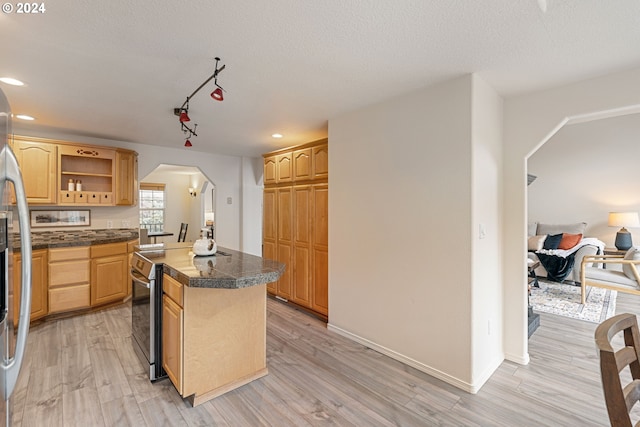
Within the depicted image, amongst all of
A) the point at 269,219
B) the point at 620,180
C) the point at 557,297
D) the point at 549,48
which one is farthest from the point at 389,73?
the point at 620,180

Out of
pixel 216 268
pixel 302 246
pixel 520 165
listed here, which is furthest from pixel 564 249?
pixel 216 268

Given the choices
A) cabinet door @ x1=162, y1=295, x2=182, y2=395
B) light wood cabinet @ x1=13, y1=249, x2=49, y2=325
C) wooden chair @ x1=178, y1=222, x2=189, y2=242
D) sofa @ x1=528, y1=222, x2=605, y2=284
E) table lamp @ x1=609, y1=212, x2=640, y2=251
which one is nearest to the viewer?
cabinet door @ x1=162, y1=295, x2=182, y2=395

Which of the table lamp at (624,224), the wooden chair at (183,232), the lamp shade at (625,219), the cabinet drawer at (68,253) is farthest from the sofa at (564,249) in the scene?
the wooden chair at (183,232)

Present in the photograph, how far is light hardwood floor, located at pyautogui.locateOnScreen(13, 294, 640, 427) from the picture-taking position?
195 cm

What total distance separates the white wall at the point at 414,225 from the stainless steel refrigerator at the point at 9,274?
2.40 meters

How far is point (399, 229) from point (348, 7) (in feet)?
5.79

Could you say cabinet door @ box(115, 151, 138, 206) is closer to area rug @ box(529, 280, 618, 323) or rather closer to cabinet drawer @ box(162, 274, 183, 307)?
cabinet drawer @ box(162, 274, 183, 307)

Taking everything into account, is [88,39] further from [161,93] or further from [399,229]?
[399,229]

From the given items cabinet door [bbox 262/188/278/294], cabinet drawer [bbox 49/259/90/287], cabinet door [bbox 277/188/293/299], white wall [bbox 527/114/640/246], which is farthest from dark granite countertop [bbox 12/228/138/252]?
white wall [bbox 527/114/640/246]

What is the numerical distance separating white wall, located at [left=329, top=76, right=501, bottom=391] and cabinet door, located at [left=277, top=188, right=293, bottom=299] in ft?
3.55

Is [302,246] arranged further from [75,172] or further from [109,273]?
[75,172]

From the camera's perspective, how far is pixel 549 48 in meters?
1.89

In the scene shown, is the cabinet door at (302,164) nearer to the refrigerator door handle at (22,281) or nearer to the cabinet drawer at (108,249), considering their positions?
the cabinet drawer at (108,249)

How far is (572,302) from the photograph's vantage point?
13.9ft
